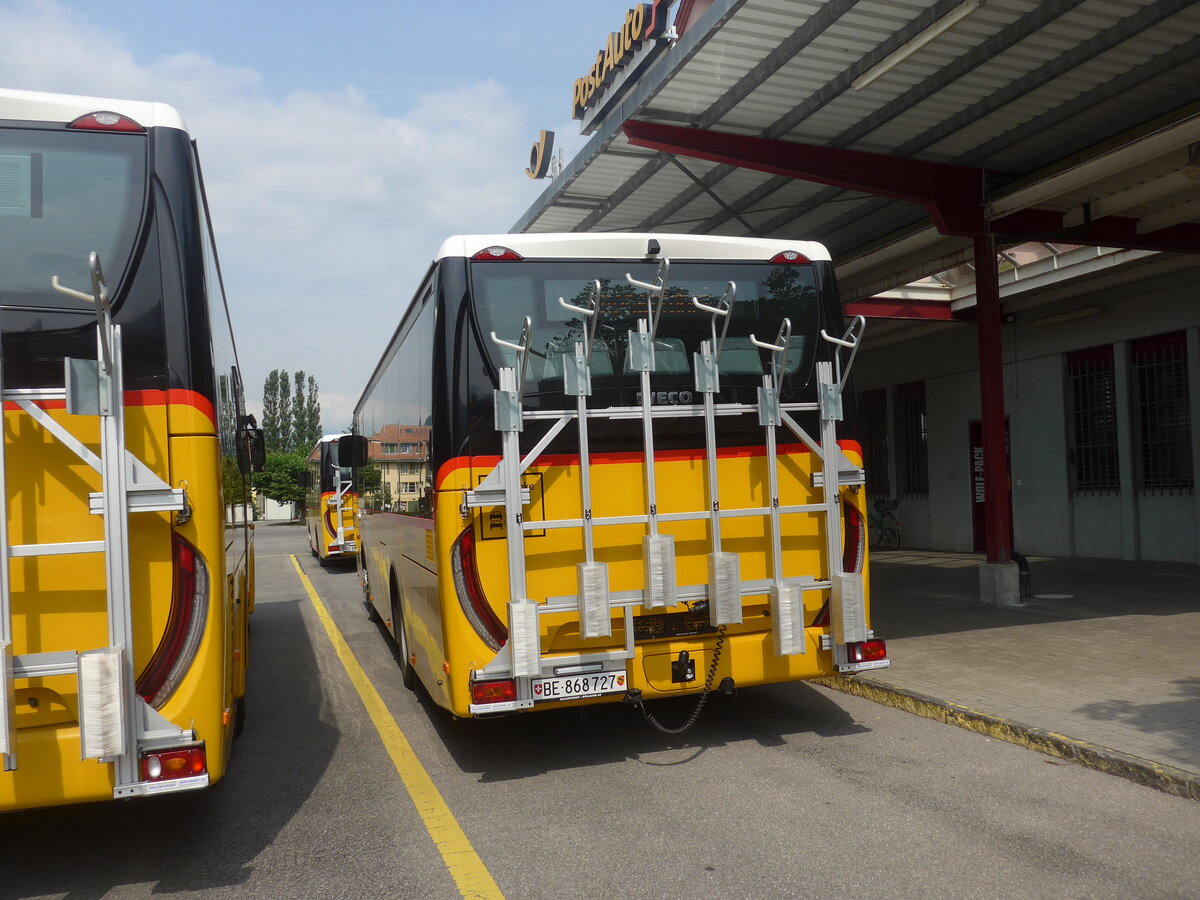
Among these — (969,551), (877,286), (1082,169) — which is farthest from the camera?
(969,551)

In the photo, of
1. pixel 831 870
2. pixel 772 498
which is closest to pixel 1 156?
pixel 772 498

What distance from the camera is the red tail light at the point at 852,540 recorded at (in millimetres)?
6105

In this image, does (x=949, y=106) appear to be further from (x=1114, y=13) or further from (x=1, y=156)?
(x=1, y=156)

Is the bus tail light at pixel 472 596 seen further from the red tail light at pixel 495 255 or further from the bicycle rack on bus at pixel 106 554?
the bicycle rack on bus at pixel 106 554

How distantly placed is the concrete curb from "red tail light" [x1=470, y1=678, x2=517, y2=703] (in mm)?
3027

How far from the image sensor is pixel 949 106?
380 inches

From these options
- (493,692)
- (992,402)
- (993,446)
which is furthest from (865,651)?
(992,402)

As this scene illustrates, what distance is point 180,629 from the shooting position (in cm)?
427

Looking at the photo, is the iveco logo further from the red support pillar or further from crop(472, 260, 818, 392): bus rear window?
the red support pillar

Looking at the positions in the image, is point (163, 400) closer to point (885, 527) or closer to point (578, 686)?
point (578, 686)

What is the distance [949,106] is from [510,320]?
6194mm

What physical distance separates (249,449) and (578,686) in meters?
5.03

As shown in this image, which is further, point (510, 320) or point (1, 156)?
point (510, 320)

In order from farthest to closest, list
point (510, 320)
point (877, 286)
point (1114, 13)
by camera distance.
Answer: point (877, 286) → point (1114, 13) → point (510, 320)
